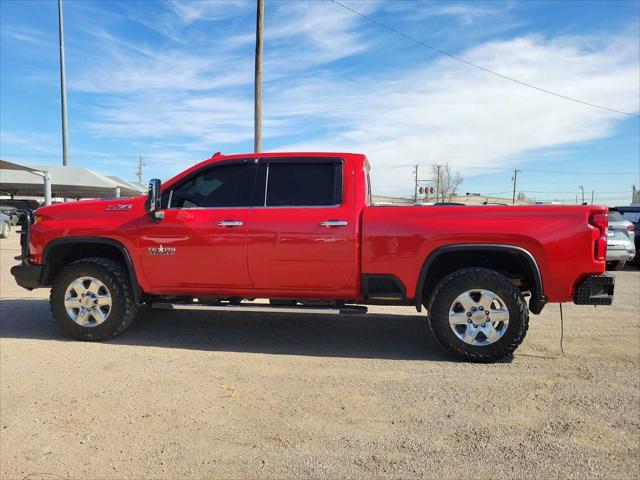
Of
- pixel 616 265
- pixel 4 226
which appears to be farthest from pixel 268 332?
pixel 4 226

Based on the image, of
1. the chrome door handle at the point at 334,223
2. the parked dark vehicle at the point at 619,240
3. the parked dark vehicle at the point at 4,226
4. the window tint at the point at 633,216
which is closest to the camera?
the chrome door handle at the point at 334,223

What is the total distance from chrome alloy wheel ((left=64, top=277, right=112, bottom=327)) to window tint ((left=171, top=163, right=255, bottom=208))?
123 cm

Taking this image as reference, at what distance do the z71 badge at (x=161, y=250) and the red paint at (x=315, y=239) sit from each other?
40mm

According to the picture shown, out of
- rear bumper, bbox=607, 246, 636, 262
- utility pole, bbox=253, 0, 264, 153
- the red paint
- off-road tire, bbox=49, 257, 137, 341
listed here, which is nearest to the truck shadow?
off-road tire, bbox=49, 257, 137, 341

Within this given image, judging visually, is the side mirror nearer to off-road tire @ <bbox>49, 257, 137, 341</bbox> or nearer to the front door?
the front door

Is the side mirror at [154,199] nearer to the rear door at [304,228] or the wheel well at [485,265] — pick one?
the rear door at [304,228]

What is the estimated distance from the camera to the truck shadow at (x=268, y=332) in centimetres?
504

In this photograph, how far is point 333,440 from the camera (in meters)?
3.09

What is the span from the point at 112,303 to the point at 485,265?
13.1ft

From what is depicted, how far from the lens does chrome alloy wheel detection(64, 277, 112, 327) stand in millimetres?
5230

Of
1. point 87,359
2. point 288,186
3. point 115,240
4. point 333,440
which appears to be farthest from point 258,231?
point 333,440

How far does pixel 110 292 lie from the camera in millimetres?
5207

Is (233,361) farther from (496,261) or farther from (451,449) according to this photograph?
(496,261)

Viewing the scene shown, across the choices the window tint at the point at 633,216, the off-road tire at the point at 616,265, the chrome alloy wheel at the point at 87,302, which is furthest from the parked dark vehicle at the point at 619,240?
the chrome alloy wheel at the point at 87,302
